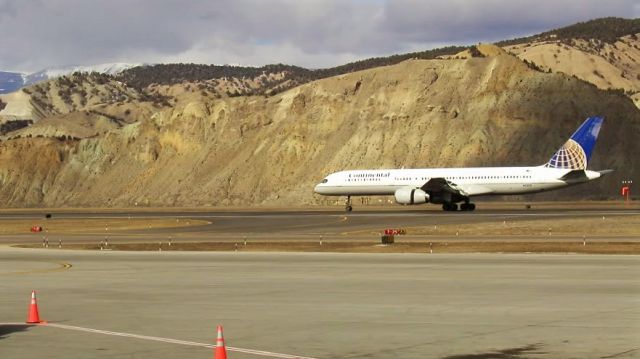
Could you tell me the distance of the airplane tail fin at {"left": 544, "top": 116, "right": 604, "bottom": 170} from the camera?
8012cm

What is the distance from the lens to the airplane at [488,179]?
3024 inches

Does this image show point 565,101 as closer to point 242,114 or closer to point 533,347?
point 242,114

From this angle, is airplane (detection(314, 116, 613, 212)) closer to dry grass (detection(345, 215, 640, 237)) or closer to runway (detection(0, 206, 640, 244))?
runway (detection(0, 206, 640, 244))

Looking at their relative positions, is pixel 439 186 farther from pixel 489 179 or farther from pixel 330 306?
pixel 330 306

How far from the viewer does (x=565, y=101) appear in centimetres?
11331

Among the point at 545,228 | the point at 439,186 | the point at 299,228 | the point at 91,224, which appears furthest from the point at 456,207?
the point at 91,224

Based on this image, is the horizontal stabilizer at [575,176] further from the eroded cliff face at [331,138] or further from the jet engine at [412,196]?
the eroded cliff face at [331,138]

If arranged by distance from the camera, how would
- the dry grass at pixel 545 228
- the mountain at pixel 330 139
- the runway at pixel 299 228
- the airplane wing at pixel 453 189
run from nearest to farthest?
the dry grass at pixel 545 228 < the runway at pixel 299 228 < the airplane wing at pixel 453 189 < the mountain at pixel 330 139

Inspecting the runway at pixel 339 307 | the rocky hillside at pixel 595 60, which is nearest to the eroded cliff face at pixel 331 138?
the rocky hillside at pixel 595 60

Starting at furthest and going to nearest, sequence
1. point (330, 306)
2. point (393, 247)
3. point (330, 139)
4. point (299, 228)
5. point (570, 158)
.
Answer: point (330, 139) → point (570, 158) → point (299, 228) → point (393, 247) → point (330, 306)

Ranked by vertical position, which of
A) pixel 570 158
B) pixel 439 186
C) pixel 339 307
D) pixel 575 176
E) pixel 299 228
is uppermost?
pixel 570 158

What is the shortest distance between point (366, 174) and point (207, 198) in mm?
40855

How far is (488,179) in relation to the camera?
77.8 m

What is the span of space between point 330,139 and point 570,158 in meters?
46.5
